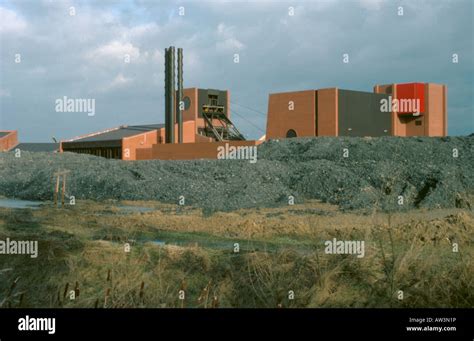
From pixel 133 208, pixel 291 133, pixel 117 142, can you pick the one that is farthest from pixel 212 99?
pixel 133 208

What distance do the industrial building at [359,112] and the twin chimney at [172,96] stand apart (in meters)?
4.67

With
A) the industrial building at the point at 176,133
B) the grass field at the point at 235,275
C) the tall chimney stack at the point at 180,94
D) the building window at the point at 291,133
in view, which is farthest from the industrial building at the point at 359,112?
the grass field at the point at 235,275

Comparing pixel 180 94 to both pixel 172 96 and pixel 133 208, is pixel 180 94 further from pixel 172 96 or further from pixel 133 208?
pixel 133 208

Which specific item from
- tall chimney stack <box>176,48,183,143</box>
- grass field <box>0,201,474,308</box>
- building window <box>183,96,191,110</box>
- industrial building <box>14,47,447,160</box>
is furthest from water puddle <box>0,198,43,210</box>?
building window <box>183,96,191,110</box>

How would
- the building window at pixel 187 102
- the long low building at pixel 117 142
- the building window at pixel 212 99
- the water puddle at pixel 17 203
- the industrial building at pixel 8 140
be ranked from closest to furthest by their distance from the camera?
the water puddle at pixel 17 203
the long low building at pixel 117 142
the industrial building at pixel 8 140
the building window at pixel 187 102
the building window at pixel 212 99

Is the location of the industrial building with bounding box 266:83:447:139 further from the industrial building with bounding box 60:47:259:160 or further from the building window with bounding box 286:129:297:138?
the industrial building with bounding box 60:47:259:160

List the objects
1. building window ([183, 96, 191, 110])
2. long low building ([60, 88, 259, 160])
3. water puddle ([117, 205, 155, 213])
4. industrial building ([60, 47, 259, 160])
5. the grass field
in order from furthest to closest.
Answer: building window ([183, 96, 191, 110])
long low building ([60, 88, 259, 160])
industrial building ([60, 47, 259, 160])
water puddle ([117, 205, 155, 213])
the grass field

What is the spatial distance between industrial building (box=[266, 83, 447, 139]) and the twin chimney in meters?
4.67

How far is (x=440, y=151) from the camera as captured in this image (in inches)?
721

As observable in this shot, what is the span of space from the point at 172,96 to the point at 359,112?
900 centimetres

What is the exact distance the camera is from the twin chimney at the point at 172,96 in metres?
25.7

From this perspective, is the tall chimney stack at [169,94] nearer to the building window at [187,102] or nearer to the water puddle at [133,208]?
the building window at [187,102]

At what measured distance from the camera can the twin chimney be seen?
25719 mm
